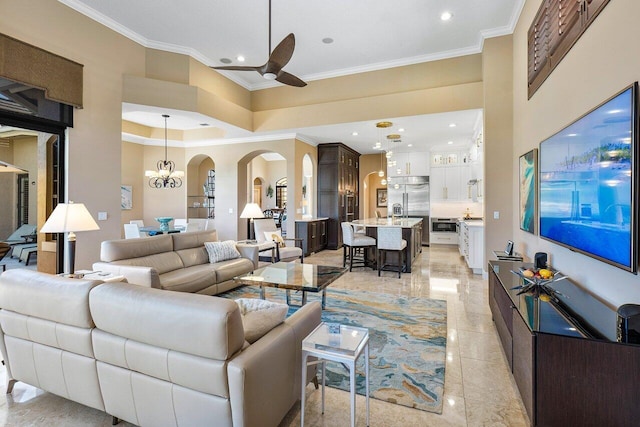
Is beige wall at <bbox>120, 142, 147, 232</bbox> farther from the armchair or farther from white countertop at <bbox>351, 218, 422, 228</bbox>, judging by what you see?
white countertop at <bbox>351, 218, 422, 228</bbox>

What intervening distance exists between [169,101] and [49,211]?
2467 mm

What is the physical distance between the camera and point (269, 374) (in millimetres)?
1547

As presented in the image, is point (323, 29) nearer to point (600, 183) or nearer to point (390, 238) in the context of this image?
point (390, 238)

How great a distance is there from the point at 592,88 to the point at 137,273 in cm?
450

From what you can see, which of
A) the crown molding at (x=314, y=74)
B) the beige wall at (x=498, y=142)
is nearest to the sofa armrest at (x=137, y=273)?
the crown molding at (x=314, y=74)

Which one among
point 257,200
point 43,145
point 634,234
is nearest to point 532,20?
point 634,234

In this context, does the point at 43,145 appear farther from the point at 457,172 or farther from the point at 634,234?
the point at 457,172

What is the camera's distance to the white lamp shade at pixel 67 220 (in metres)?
2.72

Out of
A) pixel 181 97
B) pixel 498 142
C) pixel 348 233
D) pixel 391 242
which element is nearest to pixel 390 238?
pixel 391 242

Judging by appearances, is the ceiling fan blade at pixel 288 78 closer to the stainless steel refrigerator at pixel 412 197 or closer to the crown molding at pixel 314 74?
the crown molding at pixel 314 74

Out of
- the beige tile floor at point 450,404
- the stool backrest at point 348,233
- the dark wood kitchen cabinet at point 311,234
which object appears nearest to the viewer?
the beige tile floor at point 450,404

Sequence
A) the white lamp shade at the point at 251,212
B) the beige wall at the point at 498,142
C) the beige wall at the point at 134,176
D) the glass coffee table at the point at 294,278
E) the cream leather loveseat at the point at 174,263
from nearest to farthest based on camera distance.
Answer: the glass coffee table at the point at 294,278, the cream leather loveseat at the point at 174,263, the beige wall at the point at 498,142, the white lamp shade at the point at 251,212, the beige wall at the point at 134,176

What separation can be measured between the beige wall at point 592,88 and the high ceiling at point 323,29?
1223 millimetres

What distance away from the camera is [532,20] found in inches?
148
